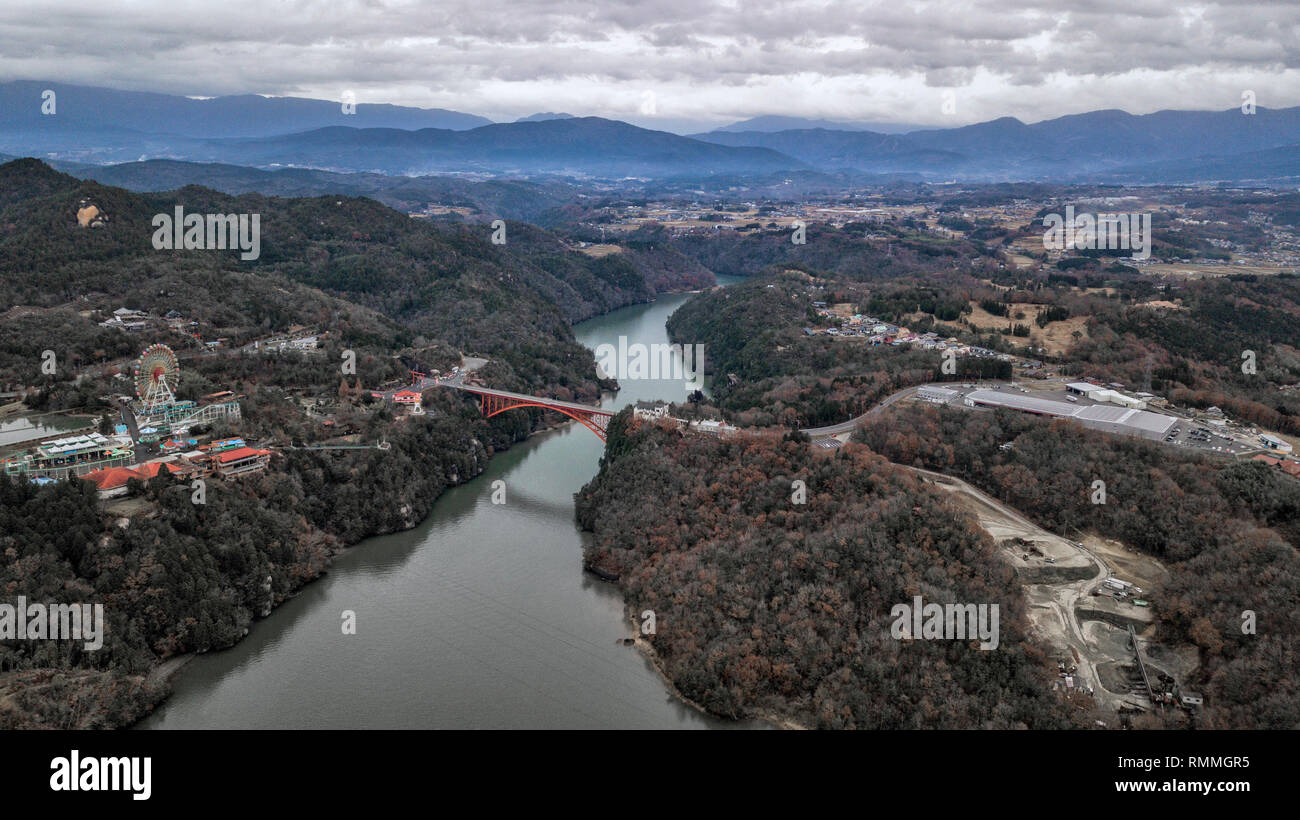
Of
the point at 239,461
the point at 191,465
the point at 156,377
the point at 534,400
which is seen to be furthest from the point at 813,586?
the point at 156,377

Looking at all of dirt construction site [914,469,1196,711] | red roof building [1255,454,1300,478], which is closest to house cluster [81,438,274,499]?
dirt construction site [914,469,1196,711]

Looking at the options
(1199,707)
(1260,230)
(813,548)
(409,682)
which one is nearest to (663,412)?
(813,548)

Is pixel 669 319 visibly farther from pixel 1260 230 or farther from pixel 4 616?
pixel 1260 230

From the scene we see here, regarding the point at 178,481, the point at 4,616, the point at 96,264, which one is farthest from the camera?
the point at 96,264

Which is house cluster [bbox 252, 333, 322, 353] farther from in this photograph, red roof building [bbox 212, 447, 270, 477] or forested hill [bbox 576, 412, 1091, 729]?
forested hill [bbox 576, 412, 1091, 729]

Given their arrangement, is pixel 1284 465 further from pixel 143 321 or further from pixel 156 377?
pixel 143 321
